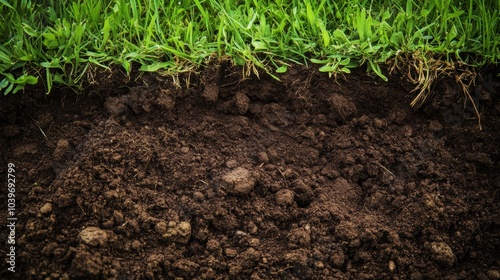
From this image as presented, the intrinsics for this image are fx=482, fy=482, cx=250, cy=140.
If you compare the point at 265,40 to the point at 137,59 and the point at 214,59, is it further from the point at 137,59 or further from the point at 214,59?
the point at 137,59

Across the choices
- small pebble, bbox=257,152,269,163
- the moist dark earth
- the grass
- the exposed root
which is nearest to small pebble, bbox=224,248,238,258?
the moist dark earth

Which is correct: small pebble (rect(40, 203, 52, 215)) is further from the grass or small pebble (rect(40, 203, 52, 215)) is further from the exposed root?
the exposed root

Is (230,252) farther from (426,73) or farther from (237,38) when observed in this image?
(426,73)

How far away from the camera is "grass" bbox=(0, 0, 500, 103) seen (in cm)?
253

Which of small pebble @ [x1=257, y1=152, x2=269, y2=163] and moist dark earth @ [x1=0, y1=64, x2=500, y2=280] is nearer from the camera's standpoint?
moist dark earth @ [x1=0, y1=64, x2=500, y2=280]

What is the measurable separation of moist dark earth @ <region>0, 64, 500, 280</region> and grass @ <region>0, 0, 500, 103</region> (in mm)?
92

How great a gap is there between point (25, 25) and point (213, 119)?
1088 mm

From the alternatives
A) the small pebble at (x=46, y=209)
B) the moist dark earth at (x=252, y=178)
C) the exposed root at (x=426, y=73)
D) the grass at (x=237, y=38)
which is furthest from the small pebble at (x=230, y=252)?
the exposed root at (x=426, y=73)

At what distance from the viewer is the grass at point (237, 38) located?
253 centimetres

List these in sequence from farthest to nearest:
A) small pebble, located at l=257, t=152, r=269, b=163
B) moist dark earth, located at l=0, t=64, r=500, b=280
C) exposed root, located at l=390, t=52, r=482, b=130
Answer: exposed root, located at l=390, t=52, r=482, b=130
small pebble, located at l=257, t=152, r=269, b=163
moist dark earth, located at l=0, t=64, r=500, b=280

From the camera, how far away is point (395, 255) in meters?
2.20

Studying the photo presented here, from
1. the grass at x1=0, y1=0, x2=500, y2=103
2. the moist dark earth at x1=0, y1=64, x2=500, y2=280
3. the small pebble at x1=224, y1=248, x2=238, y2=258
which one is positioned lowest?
the small pebble at x1=224, y1=248, x2=238, y2=258

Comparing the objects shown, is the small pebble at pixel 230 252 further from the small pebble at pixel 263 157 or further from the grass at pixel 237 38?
the grass at pixel 237 38

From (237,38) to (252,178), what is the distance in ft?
2.55
